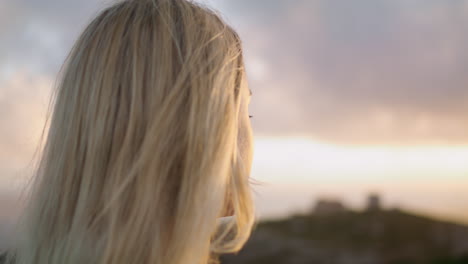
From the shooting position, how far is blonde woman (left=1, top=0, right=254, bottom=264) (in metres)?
1.61

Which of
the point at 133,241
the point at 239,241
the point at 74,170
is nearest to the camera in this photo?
the point at 133,241

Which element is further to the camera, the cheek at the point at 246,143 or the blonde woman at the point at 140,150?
the cheek at the point at 246,143

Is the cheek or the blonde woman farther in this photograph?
the cheek

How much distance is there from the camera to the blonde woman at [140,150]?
5.27 ft

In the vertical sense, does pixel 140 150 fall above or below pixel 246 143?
below

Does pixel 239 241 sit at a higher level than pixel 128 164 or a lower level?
lower

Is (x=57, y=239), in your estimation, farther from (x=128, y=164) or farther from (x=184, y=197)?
(x=184, y=197)

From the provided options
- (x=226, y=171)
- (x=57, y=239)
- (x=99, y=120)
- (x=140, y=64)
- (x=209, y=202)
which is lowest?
(x=57, y=239)

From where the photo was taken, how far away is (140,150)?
1.62m

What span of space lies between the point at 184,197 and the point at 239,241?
53 cm

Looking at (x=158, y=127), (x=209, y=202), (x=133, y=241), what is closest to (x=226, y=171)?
(x=209, y=202)

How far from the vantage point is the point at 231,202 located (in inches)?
75.0

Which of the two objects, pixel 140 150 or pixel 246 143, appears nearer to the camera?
pixel 140 150

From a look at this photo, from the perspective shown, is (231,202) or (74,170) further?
(231,202)
